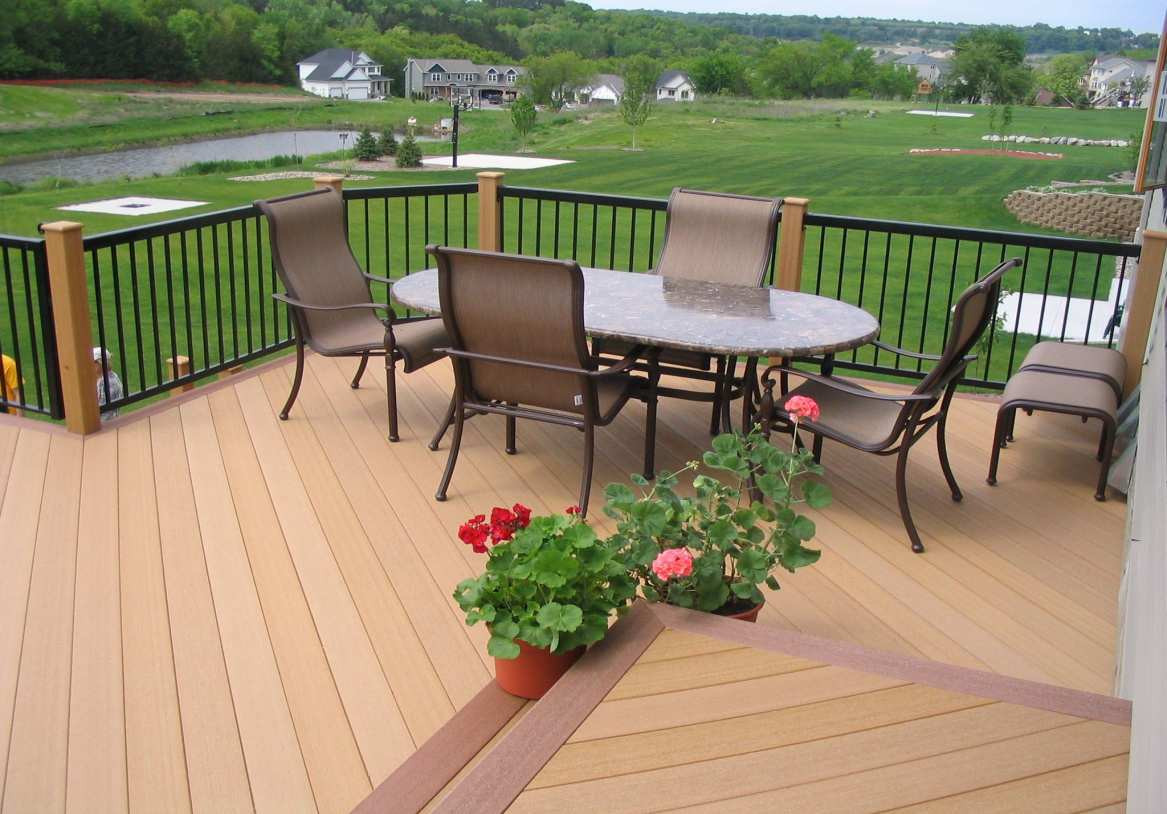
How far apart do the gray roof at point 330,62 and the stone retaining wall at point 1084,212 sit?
21982 mm

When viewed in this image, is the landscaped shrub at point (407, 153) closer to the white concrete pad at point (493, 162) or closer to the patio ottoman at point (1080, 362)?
the white concrete pad at point (493, 162)

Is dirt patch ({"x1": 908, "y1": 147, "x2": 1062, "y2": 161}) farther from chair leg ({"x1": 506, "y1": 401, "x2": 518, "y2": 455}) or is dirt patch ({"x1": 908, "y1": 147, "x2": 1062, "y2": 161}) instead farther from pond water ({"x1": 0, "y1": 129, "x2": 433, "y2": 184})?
chair leg ({"x1": 506, "y1": 401, "x2": 518, "y2": 455})

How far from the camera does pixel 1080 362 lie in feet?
15.3

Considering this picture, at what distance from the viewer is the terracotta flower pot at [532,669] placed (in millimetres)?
2395

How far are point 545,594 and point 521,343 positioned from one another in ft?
5.10

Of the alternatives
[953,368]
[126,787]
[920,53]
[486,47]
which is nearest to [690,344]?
[953,368]

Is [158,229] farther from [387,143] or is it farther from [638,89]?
[638,89]

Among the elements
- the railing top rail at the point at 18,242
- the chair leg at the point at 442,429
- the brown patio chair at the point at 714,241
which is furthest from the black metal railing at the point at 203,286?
the brown patio chair at the point at 714,241

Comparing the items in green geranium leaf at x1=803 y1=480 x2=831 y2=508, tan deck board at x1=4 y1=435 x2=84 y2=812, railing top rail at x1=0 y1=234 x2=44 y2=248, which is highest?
railing top rail at x1=0 y1=234 x2=44 y2=248

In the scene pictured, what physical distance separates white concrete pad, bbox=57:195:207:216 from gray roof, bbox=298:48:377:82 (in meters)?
5.97

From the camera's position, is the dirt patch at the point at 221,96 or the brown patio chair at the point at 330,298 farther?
the dirt patch at the point at 221,96

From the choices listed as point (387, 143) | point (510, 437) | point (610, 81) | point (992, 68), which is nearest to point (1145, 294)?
point (510, 437)

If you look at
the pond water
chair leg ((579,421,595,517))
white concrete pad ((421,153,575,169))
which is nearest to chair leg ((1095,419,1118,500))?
chair leg ((579,421,595,517))

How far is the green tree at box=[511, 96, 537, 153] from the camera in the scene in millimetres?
44875
